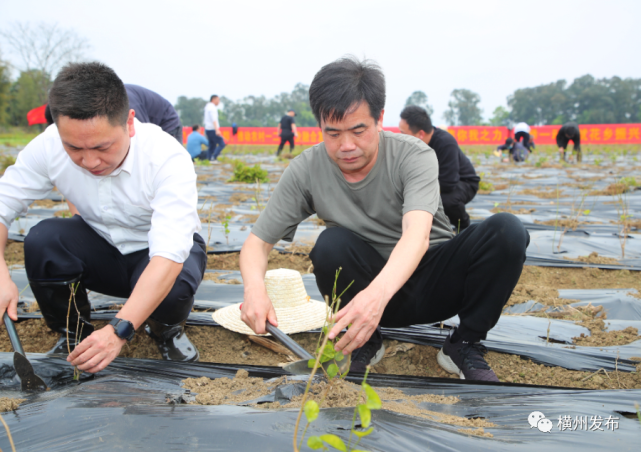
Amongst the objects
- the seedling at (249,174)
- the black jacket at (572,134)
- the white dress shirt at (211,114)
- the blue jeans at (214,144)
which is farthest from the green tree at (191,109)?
the seedling at (249,174)

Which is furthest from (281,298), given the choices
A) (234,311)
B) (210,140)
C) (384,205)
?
(210,140)

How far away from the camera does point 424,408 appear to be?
46.3 inches

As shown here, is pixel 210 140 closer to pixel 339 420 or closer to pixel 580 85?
pixel 339 420

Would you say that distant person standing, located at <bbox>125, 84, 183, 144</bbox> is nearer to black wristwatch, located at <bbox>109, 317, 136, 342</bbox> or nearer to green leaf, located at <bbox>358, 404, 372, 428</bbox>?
black wristwatch, located at <bbox>109, 317, 136, 342</bbox>

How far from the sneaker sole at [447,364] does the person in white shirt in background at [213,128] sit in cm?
929

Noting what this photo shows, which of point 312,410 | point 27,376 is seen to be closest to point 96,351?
point 27,376

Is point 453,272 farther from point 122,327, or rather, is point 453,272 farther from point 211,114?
point 211,114

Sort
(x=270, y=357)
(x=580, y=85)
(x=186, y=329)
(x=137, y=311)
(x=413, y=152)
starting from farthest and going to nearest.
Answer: (x=580, y=85)
(x=186, y=329)
(x=270, y=357)
(x=413, y=152)
(x=137, y=311)

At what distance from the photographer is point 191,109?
196ft

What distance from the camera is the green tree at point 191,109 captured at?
58.5 metres

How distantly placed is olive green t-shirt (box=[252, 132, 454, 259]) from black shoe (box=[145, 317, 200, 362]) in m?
0.58

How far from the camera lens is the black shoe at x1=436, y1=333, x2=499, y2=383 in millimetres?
1637

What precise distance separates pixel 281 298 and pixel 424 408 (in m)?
1.14

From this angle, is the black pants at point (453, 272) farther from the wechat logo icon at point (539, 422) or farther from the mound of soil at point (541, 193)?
the mound of soil at point (541, 193)
